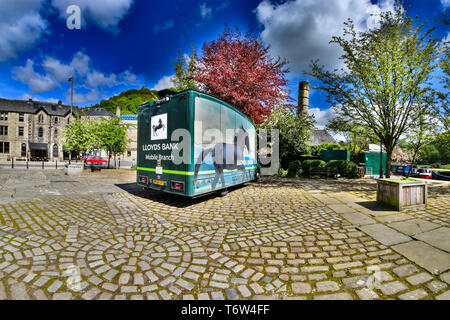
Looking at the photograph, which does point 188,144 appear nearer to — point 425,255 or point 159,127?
point 159,127

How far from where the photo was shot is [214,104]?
608 centimetres

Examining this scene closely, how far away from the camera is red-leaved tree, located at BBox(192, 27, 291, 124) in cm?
1158

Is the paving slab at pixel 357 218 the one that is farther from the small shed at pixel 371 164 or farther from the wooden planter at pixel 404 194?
the small shed at pixel 371 164

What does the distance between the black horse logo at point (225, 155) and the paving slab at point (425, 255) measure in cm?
440

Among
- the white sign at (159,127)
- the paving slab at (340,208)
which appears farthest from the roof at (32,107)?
the paving slab at (340,208)

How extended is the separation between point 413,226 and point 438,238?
0.65 metres

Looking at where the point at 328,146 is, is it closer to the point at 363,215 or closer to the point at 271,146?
the point at 271,146

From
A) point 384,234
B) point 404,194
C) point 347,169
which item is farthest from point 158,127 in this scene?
point 347,169

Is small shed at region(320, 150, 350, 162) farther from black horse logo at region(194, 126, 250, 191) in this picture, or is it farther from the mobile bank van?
the mobile bank van

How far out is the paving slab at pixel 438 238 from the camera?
123 inches

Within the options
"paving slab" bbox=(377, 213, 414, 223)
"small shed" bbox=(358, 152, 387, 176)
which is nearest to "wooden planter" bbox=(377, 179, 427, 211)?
"paving slab" bbox=(377, 213, 414, 223)

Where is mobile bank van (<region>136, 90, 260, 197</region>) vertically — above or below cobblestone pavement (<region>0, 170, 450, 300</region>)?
above

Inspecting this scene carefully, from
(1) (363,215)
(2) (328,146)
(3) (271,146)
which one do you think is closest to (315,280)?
(1) (363,215)
